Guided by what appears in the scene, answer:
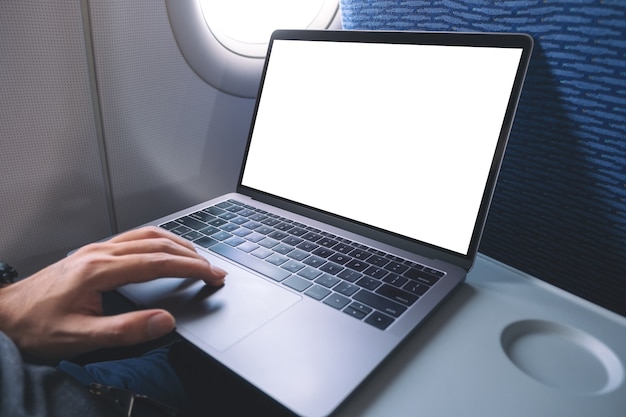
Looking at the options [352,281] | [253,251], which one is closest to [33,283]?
[253,251]

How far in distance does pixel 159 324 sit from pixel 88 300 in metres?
0.11

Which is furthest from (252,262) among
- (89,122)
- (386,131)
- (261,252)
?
(89,122)

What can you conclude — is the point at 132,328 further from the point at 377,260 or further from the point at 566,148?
the point at 566,148

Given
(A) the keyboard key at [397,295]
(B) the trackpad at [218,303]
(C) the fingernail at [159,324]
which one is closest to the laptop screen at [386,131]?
(A) the keyboard key at [397,295]

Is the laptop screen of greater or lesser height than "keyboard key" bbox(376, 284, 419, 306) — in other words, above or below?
above

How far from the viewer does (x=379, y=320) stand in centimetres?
43

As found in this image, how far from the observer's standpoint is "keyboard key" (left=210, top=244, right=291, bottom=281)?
0.52 metres

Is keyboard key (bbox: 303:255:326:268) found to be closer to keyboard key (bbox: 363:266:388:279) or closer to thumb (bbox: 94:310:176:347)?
keyboard key (bbox: 363:266:388:279)

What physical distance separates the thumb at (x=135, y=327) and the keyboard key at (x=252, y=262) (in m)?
0.16

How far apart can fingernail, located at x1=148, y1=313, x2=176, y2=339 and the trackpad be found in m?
0.04

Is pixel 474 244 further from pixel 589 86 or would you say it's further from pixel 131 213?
pixel 131 213

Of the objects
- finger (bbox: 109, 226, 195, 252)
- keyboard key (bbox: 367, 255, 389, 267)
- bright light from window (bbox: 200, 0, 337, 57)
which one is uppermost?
bright light from window (bbox: 200, 0, 337, 57)

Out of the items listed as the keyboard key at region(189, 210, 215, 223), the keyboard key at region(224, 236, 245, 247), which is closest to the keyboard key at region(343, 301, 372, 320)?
the keyboard key at region(224, 236, 245, 247)

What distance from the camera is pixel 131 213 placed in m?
0.78
